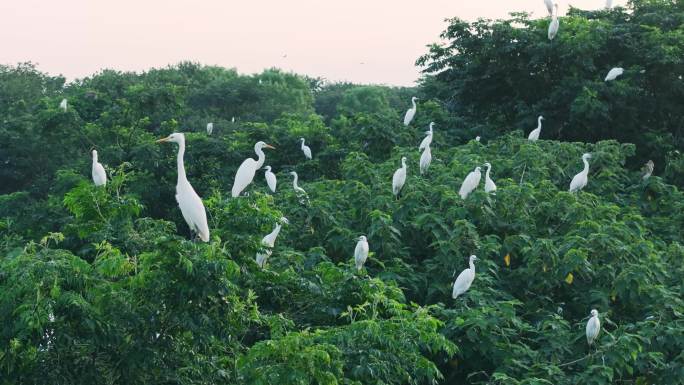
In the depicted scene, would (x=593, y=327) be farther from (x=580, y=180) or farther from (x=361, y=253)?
(x=580, y=180)

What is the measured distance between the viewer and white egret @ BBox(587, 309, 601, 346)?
8.89m

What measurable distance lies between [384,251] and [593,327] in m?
2.44

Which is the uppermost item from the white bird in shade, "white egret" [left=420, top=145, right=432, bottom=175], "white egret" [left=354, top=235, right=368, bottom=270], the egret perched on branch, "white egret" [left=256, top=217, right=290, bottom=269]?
the egret perched on branch

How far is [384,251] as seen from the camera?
10.7 meters

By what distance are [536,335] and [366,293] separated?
238 cm

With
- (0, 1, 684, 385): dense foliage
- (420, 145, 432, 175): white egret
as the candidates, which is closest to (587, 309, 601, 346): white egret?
(0, 1, 684, 385): dense foliage

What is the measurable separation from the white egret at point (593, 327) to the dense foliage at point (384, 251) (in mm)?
111

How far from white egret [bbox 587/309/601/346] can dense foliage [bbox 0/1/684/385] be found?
0.36 feet

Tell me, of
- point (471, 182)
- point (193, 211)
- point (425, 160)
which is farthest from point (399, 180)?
point (193, 211)

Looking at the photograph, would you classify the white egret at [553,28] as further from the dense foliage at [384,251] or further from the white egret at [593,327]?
the white egret at [593,327]

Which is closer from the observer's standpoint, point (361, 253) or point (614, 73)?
point (361, 253)

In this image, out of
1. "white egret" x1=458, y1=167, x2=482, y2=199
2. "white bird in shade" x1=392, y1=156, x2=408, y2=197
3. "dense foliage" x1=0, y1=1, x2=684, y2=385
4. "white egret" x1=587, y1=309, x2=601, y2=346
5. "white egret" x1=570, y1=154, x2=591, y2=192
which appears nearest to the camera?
"dense foliage" x1=0, y1=1, x2=684, y2=385

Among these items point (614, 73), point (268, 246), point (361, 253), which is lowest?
point (614, 73)

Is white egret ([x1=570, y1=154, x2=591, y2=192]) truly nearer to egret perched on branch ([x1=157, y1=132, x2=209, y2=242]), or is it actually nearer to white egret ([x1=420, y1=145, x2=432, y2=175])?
white egret ([x1=420, y1=145, x2=432, y2=175])
